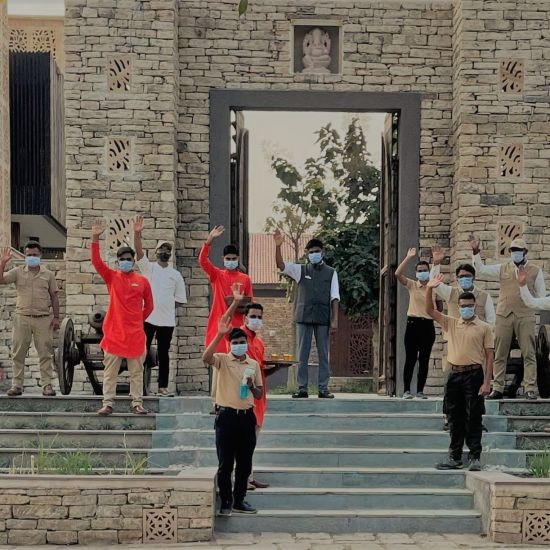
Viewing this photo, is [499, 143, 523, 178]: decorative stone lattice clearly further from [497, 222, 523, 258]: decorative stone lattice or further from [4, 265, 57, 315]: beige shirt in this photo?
[4, 265, 57, 315]: beige shirt

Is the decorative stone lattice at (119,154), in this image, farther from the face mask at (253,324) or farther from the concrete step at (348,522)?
the concrete step at (348,522)

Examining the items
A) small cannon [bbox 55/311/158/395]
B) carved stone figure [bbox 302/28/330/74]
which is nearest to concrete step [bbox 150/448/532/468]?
small cannon [bbox 55/311/158/395]

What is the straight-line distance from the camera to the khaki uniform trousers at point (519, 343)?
9860mm

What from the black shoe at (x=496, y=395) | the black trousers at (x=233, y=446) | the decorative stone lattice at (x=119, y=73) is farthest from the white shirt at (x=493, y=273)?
the decorative stone lattice at (x=119, y=73)

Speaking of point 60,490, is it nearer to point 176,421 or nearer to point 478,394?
point 176,421

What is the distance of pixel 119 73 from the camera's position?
38.6 feet

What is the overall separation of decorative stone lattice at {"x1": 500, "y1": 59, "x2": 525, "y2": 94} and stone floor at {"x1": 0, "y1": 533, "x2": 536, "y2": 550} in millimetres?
6080

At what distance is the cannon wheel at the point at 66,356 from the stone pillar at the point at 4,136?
1061 centimetres

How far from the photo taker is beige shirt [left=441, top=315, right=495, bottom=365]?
26.8ft

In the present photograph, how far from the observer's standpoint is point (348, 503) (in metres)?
7.96

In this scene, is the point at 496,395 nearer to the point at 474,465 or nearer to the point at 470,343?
the point at 474,465

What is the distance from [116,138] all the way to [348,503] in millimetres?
5583

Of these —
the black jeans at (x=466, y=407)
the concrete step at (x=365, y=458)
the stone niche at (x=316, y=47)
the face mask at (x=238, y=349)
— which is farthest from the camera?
the stone niche at (x=316, y=47)

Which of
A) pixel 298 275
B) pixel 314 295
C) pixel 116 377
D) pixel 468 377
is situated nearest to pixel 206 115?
pixel 298 275
